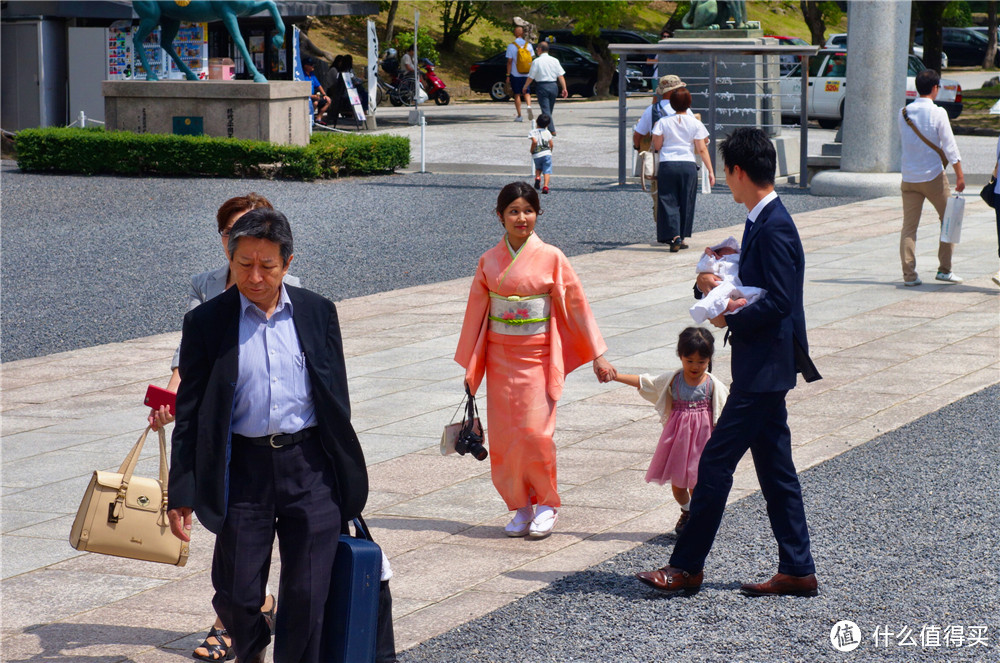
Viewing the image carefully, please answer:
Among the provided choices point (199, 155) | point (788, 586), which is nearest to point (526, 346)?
point (788, 586)

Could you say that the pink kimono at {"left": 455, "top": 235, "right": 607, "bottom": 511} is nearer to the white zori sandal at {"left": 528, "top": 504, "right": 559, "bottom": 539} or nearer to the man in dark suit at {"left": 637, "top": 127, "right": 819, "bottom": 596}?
the white zori sandal at {"left": 528, "top": 504, "right": 559, "bottom": 539}

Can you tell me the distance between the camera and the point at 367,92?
28.8 metres

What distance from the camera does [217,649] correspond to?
4.29 meters

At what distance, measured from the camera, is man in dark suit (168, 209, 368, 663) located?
3.64 meters

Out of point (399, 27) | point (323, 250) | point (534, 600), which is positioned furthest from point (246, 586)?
point (399, 27)

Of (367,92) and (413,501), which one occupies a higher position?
(367,92)

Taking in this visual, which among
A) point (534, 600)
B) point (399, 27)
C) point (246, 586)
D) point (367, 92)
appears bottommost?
point (534, 600)

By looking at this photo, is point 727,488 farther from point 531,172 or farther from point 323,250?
point 531,172

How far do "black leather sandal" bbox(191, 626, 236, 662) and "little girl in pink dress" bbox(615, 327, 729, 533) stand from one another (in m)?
1.98

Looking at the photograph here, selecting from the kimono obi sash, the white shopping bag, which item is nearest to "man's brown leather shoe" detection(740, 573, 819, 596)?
the kimono obi sash

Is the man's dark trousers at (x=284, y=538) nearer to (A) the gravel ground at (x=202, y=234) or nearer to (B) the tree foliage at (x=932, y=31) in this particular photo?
(A) the gravel ground at (x=202, y=234)

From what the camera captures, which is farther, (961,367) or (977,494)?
(961,367)

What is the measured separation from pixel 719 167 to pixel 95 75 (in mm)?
→ 13270

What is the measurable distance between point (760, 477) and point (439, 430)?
9.88 feet
